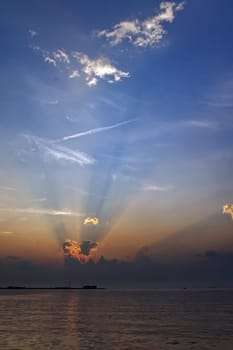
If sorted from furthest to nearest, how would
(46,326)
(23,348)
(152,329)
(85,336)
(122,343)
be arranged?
1. (46,326)
2. (152,329)
3. (85,336)
4. (122,343)
5. (23,348)

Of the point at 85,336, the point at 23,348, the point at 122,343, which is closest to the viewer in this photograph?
the point at 23,348

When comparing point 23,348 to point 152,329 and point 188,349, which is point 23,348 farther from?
point 152,329

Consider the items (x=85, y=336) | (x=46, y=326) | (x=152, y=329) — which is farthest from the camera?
(x=46, y=326)

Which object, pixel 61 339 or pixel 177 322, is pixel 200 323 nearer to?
pixel 177 322

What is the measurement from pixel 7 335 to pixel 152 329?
22.1 metres

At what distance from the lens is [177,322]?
7988 cm

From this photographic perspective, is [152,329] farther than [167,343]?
Yes

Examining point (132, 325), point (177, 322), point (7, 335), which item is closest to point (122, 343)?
point (7, 335)

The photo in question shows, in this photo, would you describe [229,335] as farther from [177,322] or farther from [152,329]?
[177,322]

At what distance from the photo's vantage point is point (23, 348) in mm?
47438

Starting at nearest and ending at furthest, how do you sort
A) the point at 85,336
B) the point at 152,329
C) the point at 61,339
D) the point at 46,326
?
the point at 61,339 < the point at 85,336 < the point at 152,329 < the point at 46,326

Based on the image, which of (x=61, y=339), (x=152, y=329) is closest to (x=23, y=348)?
(x=61, y=339)

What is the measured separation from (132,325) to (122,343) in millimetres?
22173

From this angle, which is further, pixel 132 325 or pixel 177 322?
pixel 177 322
